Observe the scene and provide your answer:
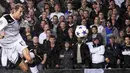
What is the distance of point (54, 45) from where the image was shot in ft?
49.5

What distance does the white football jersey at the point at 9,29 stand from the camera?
1198 cm

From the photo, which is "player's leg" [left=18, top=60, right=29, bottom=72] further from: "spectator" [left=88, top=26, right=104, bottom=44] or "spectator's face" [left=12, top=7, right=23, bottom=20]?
"spectator" [left=88, top=26, right=104, bottom=44]

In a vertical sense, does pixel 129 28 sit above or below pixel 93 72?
above

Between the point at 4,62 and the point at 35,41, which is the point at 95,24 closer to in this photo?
the point at 35,41

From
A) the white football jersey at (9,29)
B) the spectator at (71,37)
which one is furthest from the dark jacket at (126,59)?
the white football jersey at (9,29)

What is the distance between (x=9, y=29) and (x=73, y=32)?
150 inches

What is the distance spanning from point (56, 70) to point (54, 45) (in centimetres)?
104

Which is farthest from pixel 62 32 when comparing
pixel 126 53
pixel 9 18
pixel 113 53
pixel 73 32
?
pixel 9 18

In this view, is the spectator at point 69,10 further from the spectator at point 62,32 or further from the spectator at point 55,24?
the spectator at point 62,32

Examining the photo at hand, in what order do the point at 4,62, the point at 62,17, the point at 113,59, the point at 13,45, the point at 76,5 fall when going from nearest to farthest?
the point at 13,45 < the point at 4,62 < the point at 113,59 < the point at 62,17 < the point at 76,5

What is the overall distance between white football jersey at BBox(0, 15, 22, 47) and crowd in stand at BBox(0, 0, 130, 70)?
7.03 feet

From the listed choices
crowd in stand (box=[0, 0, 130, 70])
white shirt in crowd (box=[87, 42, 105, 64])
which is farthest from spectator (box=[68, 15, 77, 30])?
white shirt in crowd (box=[87, 42, 105, 64])

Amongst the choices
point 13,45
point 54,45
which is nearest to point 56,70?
point 54,45

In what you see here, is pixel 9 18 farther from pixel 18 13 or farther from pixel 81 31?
pixel 81 31
